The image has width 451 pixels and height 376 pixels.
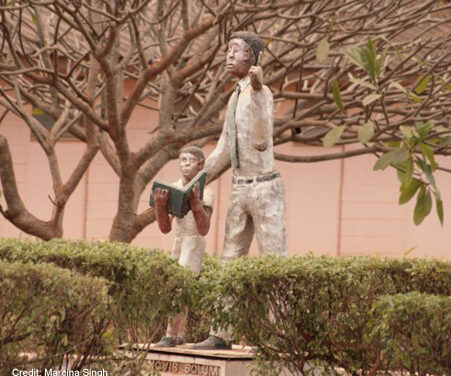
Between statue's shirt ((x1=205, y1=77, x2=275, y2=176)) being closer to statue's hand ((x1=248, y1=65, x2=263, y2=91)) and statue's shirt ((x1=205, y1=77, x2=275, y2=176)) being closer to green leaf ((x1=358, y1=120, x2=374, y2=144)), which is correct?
statue's hand ((x1=248, y1=65, x2=263, y2=91))

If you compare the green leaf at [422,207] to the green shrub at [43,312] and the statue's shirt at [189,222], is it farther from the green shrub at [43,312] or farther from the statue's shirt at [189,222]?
the green shrub at [43,312]

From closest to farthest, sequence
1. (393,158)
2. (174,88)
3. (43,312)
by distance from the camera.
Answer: (43,312) → (393,158) → (174,88)

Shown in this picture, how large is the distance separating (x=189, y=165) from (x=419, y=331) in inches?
89.4

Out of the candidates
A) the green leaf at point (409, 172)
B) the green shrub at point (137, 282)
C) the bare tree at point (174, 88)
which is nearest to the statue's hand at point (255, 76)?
the green leaf at point (409, 172)

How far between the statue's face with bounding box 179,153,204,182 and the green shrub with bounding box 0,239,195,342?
621mm

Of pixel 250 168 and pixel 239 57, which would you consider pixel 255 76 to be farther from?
pixel 250 168

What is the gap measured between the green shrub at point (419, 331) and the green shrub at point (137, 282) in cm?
158

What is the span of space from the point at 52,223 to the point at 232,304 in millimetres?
4943

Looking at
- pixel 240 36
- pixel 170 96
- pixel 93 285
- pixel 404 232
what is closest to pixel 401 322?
pixel 93 285

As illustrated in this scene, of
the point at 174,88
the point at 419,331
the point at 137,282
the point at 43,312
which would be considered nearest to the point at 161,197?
the point at 137,282

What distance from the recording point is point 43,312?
23.7 feet

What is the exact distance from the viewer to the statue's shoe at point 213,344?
345 inches

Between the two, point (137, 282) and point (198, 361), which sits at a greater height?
point (137, 282)

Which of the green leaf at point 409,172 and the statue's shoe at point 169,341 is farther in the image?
the statue's shoe at point 169,341
